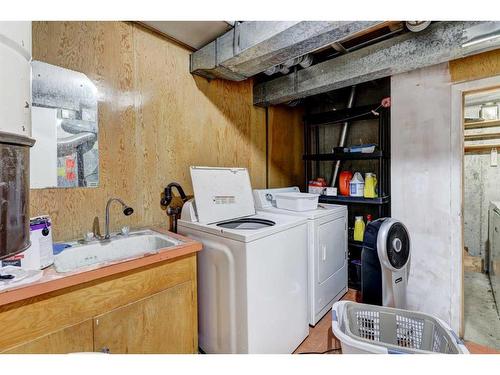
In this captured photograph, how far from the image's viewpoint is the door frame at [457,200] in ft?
6.23

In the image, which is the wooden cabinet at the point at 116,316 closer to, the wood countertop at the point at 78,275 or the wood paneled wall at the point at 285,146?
the wood countertop at the point at 78,275

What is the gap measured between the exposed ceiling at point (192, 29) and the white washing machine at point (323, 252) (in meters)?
1.42

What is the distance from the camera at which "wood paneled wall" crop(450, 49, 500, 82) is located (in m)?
1.74

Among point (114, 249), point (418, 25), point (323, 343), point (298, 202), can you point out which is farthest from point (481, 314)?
point (114, 249)

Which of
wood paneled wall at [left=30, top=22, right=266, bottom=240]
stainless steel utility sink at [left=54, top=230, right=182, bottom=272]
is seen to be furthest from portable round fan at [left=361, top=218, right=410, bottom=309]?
wood paneled wall at [left=30, top=22, right=266, bottom=240]

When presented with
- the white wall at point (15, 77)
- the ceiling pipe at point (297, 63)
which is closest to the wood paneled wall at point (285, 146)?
the ceiling pipe at point (297, 63)

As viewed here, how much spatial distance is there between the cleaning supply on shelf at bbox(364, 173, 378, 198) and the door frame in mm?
624

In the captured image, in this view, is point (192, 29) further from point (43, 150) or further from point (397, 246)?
point (397, 246)

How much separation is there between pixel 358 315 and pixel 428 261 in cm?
94

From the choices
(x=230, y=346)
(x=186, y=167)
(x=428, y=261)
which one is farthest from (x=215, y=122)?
(x=428, y=261)

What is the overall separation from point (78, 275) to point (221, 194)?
1.20m

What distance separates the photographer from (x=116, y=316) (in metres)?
1.20

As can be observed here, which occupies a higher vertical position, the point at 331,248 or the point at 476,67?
the point at 476,67
